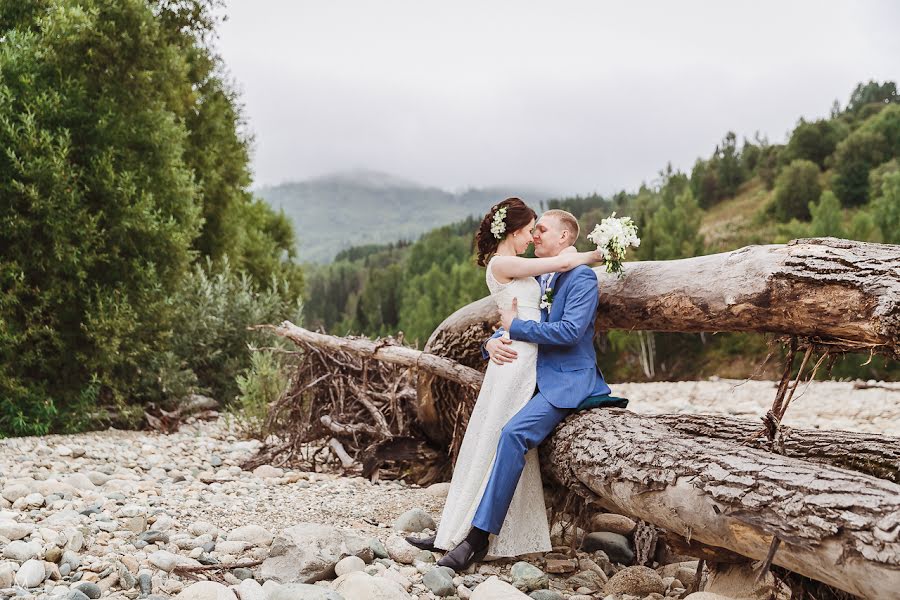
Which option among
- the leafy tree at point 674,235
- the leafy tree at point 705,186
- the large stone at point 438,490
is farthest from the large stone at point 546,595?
the leafy tree at point 705,186

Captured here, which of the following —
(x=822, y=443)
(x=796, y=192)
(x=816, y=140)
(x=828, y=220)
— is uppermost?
(x=816, y=140)

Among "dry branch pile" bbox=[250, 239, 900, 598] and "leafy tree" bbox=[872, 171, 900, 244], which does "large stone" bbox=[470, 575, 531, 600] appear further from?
"leafy tree" bbox=[872, 171, 900, 244]

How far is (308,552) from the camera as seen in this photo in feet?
13.3

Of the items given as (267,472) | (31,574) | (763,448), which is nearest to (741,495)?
(763,448)

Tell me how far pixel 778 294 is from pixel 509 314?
1704mm

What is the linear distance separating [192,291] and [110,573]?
855cm

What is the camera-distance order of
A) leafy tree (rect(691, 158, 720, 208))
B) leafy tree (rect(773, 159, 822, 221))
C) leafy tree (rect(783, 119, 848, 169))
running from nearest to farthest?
leafy tree (rect(773, 159, 822, 221)) → leafy tree (rect(783, 119, 848, 169)) → leafy tree (rect(691, 158, 720, 208))

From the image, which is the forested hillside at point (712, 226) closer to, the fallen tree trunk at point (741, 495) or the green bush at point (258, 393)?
the green bush at point (258, 393)

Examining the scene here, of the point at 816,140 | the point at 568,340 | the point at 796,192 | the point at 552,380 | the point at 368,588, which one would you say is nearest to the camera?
the point at 368,588

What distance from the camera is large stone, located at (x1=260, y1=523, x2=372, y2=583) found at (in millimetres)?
3945

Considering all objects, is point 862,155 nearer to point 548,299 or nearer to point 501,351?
point 548,299

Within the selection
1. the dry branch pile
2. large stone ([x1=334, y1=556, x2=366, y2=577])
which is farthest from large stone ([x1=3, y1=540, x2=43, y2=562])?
the dry branch pile

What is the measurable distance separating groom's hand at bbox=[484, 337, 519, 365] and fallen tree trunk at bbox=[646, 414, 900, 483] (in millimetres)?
1072

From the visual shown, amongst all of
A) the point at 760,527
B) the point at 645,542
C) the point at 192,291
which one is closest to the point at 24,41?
the point at 192,291
